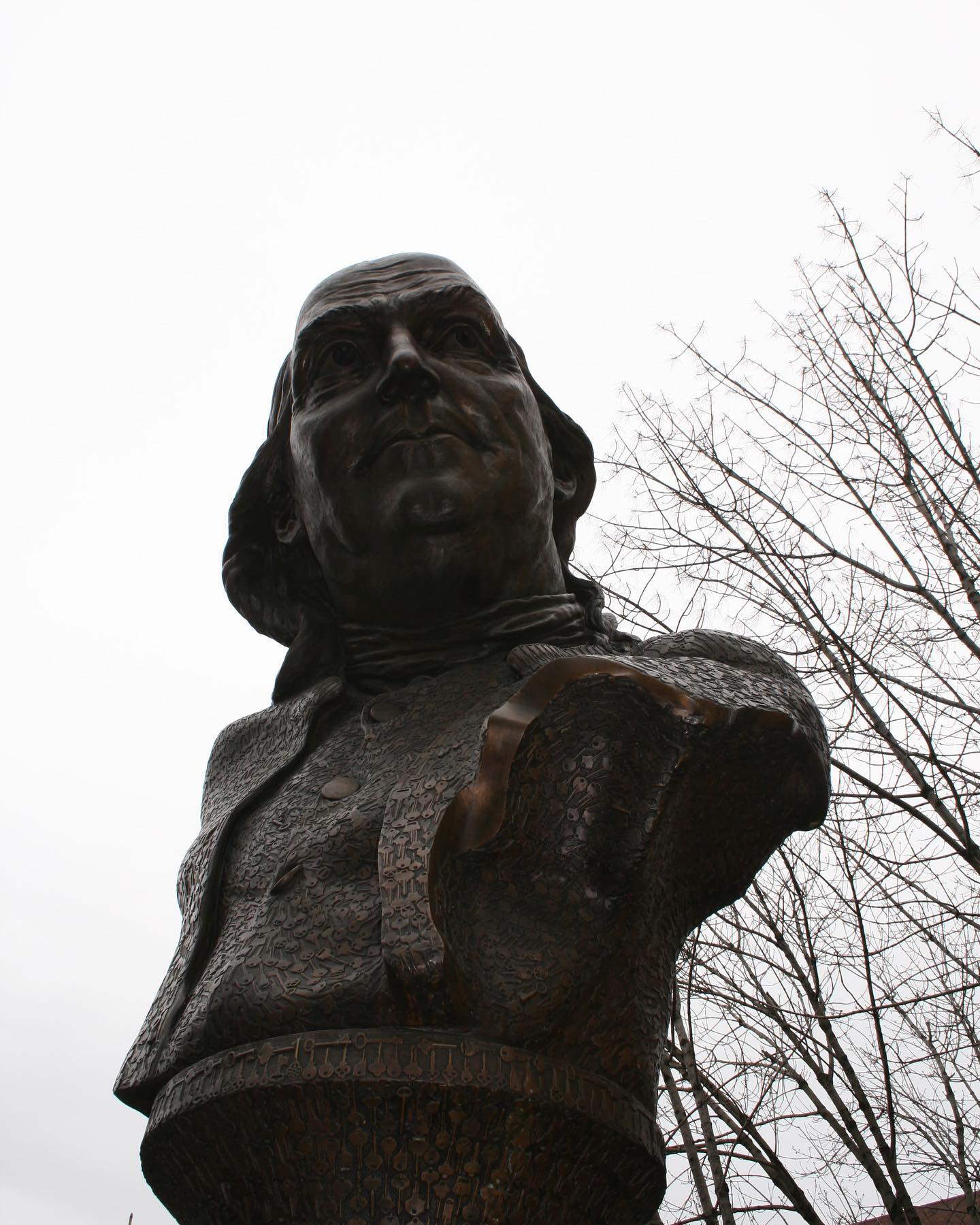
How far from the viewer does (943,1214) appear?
20.1 ft

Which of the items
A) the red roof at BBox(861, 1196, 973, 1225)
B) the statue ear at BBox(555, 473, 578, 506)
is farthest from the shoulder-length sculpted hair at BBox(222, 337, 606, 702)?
the red roof at BBox(861, 1196, 973, 1225)

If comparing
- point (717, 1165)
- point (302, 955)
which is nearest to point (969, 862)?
point (717, 1165)

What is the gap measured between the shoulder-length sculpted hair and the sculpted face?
16 cm

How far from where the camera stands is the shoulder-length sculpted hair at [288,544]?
127 inches

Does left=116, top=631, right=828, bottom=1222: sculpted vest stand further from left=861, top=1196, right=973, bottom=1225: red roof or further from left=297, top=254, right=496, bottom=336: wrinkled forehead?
left=861, top=1196, right=973, bottom=1225: red roof

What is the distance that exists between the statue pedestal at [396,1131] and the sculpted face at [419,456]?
3.80 feet

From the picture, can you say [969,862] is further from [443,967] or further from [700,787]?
[443,967]

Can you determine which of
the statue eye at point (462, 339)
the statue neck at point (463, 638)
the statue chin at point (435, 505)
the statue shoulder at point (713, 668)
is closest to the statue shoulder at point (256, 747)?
the statue neck at point (463, 638)

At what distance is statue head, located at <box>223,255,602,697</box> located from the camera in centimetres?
278

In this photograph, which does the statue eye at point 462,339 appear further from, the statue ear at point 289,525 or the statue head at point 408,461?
the statue ear at point 289,525

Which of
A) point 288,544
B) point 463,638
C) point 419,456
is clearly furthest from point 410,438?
point 288,544

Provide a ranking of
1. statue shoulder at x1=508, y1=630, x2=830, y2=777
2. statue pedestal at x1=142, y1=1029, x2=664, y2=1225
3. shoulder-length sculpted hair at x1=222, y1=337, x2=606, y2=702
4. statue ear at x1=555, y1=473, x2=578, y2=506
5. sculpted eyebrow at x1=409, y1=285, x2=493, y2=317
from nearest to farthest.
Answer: statue pedestal at x1=142, y1=1029, x2=664, y2=1225
statue shoulder at x1=508, y1=630, x2=830, y2=777
sculpted eyebrow at x1=409, y1=285, x2=493, y2=317
shoulder-length sculpted hair at x1=222, y1=337, x2=606, y2=702
statue ear at x1=555, y1=473, x2=578, y2=506

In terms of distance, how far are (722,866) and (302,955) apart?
83cm

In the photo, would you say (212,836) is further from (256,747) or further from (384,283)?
(384,283)
